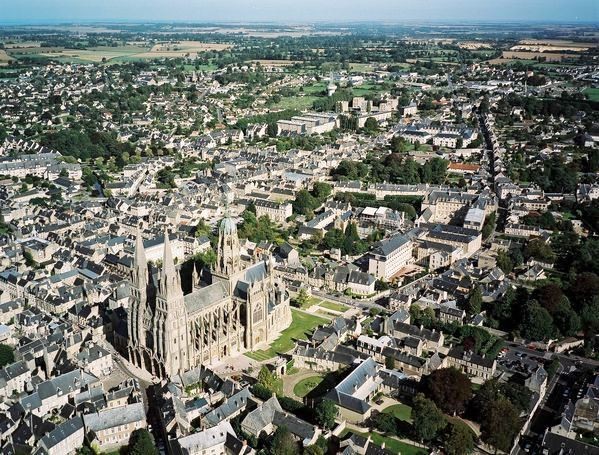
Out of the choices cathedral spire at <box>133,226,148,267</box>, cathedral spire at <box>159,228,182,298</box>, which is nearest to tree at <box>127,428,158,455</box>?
cathedral spire at <box>159,228,182,298</box>

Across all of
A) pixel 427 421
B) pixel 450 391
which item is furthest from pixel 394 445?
pixel 450 391

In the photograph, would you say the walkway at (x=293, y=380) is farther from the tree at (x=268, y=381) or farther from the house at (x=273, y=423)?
the house at (x=273, y=423)

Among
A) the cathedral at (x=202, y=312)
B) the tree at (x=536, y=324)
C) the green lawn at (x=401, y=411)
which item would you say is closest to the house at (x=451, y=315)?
the tree at (x=536, y=324)

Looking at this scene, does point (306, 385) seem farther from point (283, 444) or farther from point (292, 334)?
point (283, 444)

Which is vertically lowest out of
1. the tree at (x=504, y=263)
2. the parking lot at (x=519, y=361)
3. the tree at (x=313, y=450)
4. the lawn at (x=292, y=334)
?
the lawn at (x=292, y=334)

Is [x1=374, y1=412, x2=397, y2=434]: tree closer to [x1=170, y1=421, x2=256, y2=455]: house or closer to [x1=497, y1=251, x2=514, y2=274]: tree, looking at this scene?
[x1=170, y1=421, x2=256, y2=455]: house

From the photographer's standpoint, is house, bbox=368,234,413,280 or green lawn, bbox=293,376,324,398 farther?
house, bbox=368,234,413,280

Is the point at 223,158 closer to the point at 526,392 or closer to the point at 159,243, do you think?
the point at 159,243
